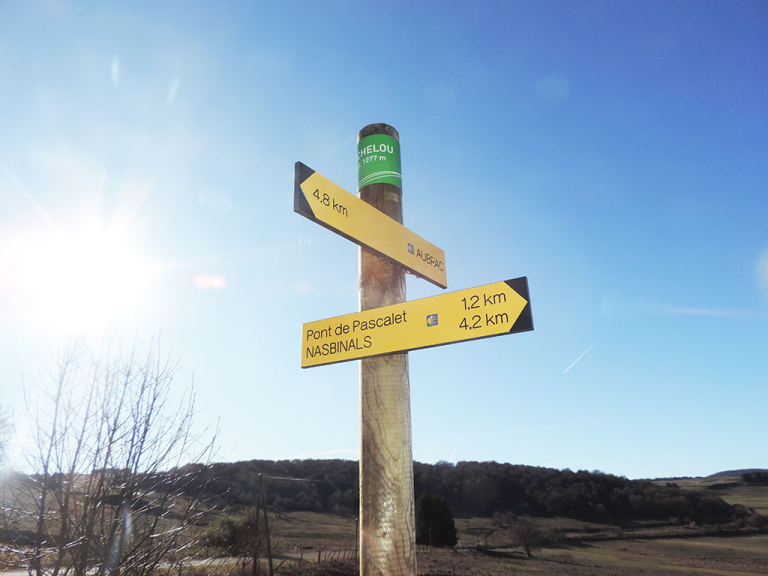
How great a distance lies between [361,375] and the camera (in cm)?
322

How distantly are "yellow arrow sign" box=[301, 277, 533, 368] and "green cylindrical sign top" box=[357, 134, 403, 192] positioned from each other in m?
1.16

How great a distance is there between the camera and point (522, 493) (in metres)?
121

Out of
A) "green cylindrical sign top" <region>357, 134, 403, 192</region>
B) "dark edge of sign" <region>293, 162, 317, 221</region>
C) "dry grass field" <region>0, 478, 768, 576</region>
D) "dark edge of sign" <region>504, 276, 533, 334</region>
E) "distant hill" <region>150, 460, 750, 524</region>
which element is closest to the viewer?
"dark edge of sign" <region>504, 276, 533, 334</region>

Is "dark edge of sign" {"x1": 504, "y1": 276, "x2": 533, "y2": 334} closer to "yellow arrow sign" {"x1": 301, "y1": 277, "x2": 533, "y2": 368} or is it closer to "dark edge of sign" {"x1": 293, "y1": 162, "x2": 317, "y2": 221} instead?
"yellow arrow sign" {"x1": 301, "y1": 277, "x2": 533, "y2": 368}

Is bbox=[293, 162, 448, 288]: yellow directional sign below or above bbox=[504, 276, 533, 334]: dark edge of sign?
above

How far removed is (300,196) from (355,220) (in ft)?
1.48

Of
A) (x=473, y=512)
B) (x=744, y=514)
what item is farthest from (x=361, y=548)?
(x=744, y=514)

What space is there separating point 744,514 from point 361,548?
5949 inches

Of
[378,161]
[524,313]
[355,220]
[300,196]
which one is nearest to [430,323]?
[524,313]

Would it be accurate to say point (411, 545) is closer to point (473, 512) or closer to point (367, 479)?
point (367, 479)

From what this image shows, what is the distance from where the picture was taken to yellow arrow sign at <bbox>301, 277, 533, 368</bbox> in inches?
111

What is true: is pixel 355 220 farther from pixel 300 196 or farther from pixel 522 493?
pixel 522 493

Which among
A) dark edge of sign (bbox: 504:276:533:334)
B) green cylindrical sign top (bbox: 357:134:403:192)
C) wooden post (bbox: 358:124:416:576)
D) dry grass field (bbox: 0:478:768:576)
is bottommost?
dry grass field (bbox: 0:478:768:576)

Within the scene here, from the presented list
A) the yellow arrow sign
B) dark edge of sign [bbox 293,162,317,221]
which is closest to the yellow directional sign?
dark edge of sign [bbox 293,162,317,221]
